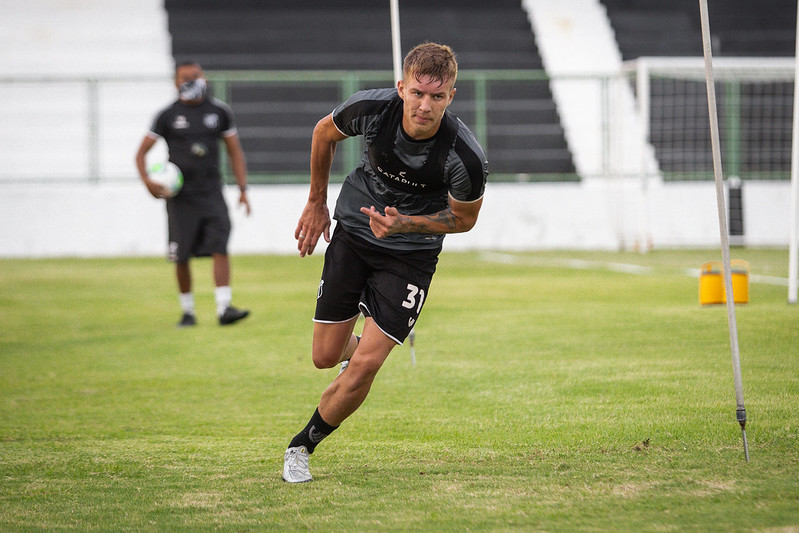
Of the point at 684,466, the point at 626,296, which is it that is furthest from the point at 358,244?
the point at 626,296

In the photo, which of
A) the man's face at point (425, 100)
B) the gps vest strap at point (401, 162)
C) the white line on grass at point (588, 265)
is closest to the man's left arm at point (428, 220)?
the gps vest strap at point (401, 162)

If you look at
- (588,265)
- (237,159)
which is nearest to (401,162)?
(237,159)

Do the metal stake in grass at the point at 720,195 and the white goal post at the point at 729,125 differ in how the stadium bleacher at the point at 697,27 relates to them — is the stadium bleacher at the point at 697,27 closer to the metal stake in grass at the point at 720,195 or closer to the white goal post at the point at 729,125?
the white goal post at the point at 729,125

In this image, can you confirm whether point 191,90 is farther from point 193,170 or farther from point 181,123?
point 193,170

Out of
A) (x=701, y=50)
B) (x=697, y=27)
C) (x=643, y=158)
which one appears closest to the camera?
(x=643, y=158)

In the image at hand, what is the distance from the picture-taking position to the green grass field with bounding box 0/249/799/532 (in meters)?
4.26

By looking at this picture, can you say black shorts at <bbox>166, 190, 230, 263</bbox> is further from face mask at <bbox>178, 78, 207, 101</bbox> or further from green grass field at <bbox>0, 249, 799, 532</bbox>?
face mask at <bbox>178, 78, 207, 101</bbox>

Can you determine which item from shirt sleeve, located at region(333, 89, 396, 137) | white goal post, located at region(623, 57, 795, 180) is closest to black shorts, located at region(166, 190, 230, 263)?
shirt sleeve, located at region(333, 89, 396, 137)

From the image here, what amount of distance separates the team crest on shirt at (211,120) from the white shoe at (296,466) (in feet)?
21.5

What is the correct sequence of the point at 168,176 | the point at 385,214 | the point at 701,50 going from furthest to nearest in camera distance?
1. the point at 701,50
2. the point at 168,176
3. the point at 385,214

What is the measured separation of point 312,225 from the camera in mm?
5387

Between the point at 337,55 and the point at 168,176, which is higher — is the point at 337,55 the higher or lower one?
the higher one

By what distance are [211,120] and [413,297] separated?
20.8ft

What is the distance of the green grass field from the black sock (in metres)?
0.15
